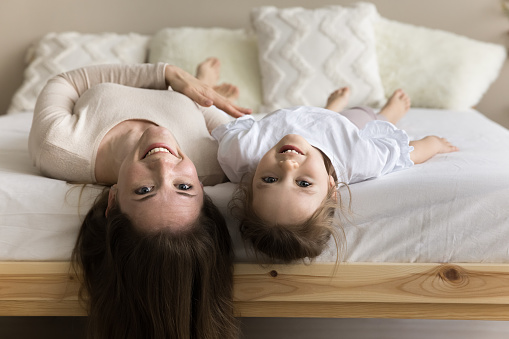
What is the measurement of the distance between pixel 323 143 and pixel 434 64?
1327 mm

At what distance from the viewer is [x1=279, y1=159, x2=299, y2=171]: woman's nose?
122 cm

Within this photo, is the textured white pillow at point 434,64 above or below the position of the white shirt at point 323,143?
below

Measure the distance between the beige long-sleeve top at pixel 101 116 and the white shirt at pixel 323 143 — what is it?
0.25 feet

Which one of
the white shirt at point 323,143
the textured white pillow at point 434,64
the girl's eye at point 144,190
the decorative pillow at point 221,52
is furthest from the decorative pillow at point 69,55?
the girl's eye at point 144,190

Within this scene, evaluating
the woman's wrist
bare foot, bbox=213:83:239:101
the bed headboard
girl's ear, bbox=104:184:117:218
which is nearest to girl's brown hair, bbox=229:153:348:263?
girl's ear, bbox=104:184:117:218

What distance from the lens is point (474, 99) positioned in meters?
2.52

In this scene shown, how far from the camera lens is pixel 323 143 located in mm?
1406

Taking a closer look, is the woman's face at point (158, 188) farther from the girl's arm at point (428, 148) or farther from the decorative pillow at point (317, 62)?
the decorative pillow at point (317, 62)

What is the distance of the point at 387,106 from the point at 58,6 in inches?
72.2

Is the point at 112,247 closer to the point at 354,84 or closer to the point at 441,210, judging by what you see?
the point at 441,210

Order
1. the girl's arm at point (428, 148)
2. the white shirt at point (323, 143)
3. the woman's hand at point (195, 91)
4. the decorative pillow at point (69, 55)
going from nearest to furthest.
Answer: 1. the white shirt at point (323, 143)
2. the girl's arm at point (428, 148)
3. the woman's hand at point (195, 91)
4. the decorative pillow at point (69, 55)

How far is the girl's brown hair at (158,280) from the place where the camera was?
115cm

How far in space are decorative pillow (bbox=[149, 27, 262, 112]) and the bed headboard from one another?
26 centimetres

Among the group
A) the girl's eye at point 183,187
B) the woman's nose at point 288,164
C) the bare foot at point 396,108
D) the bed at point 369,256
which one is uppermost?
the woman's nose at point 288,164
